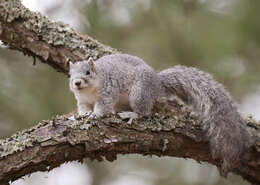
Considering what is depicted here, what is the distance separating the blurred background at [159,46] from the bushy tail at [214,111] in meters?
0.92

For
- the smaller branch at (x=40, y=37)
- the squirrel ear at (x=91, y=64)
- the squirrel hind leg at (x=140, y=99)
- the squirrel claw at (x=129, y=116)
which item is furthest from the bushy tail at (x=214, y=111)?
the smaller branch at (x=40, y=37)

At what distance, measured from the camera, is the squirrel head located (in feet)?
12.9

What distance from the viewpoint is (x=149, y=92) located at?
3.99 m

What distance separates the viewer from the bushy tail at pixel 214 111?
3.40 m

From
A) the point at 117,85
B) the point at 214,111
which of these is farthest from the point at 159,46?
the point at 214,111

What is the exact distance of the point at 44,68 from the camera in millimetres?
5426

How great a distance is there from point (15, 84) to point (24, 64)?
1.41 feet

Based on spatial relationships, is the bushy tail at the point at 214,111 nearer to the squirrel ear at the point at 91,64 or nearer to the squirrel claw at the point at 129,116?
the squirrel claw at the point at 129,116

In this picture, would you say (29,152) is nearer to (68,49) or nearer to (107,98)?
(107,98)

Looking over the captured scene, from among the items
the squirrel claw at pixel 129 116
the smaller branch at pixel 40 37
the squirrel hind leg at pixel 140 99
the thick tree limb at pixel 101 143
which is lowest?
the thick tree limb at pixel 101 143

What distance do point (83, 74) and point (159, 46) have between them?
1429 mm

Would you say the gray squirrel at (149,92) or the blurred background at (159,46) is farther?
the blurred background at (159,46)

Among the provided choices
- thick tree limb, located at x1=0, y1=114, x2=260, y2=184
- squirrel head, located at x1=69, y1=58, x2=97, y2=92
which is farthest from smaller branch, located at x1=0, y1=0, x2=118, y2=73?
thick tree limb, located at x1=0, y1=114, x2=260, y2=184

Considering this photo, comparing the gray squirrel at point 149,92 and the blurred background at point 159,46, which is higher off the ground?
the blurred background at point 159,46
